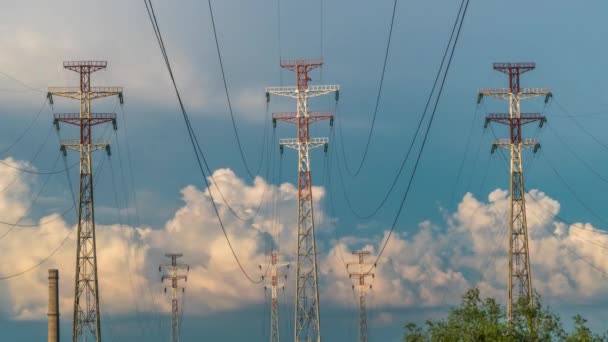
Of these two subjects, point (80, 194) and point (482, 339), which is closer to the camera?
point (482, 339)

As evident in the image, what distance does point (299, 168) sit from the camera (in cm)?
9512

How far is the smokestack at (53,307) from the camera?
91812 millimetres

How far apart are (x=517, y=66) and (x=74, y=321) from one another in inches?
1585

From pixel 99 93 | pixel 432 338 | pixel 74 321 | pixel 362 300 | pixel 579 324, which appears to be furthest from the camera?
pixel 362 300

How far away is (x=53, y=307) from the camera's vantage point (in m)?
92.4

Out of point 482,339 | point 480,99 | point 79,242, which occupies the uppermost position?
point 480,99

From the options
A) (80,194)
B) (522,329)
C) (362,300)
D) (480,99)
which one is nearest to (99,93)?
(80,194)

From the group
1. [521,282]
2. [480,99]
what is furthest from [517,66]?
[521,282]

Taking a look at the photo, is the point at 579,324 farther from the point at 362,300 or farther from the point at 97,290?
the point at 362,300

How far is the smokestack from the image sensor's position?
91.8 meters

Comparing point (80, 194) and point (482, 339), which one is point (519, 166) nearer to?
point (482, 339)

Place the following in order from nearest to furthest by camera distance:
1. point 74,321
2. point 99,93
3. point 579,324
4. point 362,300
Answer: point 579,324, point 74,321, point 99,93, point 362,300

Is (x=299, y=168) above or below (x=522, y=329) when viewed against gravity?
above

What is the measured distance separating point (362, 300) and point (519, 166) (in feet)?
186
